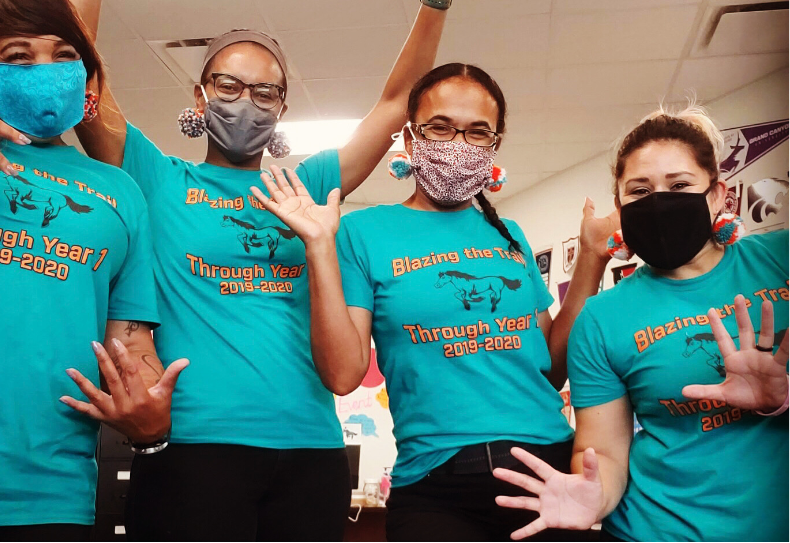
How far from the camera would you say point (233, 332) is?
56.9 inches

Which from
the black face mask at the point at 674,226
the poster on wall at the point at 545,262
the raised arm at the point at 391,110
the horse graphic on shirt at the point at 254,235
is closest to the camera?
the black face mask at the point at 674,226

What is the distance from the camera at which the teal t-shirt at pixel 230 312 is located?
1.41m

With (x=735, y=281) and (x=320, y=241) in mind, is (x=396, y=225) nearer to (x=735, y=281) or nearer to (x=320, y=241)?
(x=320, y=241)

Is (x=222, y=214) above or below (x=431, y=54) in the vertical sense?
below

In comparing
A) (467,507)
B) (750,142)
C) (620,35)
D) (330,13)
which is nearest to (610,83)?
(620,35)

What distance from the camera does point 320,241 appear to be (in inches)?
54.2

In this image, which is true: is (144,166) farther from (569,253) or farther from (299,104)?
(569,253)

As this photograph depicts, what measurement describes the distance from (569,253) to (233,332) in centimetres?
462

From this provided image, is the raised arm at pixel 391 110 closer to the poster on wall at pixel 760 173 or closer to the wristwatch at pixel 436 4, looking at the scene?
the wristwatch at pixel 436 4

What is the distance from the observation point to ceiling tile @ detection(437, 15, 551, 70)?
3662 mm

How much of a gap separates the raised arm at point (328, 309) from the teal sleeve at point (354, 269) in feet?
0.08

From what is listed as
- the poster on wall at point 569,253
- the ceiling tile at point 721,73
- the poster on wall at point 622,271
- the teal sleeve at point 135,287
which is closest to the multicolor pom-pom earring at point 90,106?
the teal sleeve at point 135,287

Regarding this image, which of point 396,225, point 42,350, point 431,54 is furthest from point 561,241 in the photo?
point 42,350

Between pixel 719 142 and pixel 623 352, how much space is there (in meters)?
0.59
